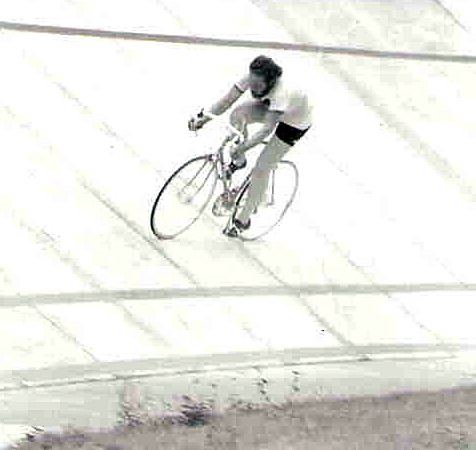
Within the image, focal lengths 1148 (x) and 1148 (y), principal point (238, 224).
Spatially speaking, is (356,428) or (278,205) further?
(278,205)

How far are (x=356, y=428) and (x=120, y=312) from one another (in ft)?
7.64

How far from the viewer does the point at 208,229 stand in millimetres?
11562

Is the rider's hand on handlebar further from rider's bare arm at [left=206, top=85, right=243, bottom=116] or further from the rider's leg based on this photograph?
the rider's leg

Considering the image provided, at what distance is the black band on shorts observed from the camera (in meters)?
10.4

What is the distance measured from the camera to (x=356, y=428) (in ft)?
32.3

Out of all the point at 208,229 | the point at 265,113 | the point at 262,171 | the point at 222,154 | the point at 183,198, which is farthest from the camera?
the point at 208,229

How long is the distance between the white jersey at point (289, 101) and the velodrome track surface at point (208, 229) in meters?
1.80

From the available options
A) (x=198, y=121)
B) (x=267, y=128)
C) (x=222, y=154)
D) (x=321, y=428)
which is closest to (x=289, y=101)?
(x=267, y=128)

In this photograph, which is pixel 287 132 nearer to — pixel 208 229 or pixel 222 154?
pixel 222 154

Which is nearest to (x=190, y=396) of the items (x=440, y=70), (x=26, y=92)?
(x=26, y=92)

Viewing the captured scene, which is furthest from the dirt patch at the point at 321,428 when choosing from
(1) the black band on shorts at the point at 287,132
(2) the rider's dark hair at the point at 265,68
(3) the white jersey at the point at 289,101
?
(2) the rider's dark hair at the point at 265,68

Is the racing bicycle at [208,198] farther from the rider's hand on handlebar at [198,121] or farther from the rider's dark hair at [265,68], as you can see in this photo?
the rider's dark hair at [265,68]

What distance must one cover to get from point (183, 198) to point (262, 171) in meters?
0.89

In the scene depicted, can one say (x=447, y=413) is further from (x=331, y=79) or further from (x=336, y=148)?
(x=331, y=79)
